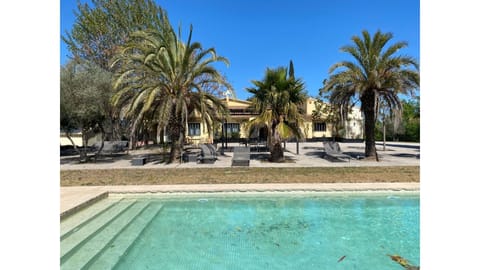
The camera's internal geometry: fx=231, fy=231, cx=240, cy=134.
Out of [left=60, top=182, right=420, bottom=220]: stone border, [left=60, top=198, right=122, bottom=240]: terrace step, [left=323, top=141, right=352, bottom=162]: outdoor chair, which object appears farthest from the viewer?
[left=323, top=141, right=352, bottom=162]: outdoor chair

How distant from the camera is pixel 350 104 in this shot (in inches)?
566

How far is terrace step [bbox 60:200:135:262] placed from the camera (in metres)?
4.22

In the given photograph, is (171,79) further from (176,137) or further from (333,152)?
(333,152)

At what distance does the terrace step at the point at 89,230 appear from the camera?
13.8 feet

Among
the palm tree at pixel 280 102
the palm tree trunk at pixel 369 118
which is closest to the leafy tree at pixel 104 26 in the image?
the palm tree at pixel 280 102

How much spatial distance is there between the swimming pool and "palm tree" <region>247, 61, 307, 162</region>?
5.40 metres

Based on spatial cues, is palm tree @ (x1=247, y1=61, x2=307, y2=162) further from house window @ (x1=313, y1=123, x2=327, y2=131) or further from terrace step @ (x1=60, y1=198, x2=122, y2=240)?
house window @ (x1=313, y1=123, x2=327, y2=131)

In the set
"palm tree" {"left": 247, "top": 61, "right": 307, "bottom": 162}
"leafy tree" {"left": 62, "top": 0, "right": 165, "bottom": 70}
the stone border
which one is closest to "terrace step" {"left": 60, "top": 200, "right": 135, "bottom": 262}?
the stone border

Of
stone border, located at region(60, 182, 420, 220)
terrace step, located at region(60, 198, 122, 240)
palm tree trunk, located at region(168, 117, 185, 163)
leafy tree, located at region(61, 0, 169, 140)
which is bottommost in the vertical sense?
terrace step, located at region(60, 198, 122, 240)

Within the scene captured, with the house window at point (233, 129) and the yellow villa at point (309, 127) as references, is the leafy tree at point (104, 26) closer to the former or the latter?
the yellow villa at point (309, 127)
